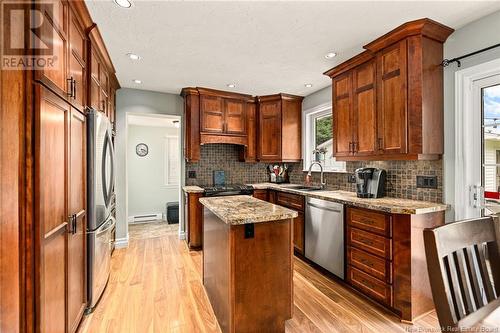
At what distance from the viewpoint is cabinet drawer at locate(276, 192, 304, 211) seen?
3.18 m

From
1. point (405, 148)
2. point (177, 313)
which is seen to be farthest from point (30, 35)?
point (405, 148)

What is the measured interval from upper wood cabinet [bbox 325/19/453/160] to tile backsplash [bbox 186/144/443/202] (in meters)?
0.28

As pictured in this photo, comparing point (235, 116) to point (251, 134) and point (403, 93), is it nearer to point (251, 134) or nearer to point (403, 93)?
point (251, 134)

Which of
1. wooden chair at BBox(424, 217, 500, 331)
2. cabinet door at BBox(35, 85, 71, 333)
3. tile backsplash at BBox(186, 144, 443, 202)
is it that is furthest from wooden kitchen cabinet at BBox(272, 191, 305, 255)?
cabinet door at BBox(35, 85, 71, 333)

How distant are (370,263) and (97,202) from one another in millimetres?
2464

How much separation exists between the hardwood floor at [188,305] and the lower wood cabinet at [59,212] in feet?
1.10

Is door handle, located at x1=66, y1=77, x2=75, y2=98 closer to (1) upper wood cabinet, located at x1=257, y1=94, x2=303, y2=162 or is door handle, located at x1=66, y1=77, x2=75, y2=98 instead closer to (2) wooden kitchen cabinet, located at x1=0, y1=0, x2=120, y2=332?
(2) wooden kitchen cabinet, located at x1=0, y1=0, x2=120, y2=332

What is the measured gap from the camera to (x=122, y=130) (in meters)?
3.72

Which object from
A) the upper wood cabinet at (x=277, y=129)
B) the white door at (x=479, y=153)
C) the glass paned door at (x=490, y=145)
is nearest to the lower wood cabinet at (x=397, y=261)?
the white door at (x=479, y=153)

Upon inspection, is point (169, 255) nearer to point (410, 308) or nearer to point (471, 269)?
point (410, 308)

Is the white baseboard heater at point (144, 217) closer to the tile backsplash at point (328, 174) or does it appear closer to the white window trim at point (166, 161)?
the white window trim at point (166, 161)

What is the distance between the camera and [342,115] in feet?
9.52

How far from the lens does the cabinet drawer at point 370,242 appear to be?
2.03 meters

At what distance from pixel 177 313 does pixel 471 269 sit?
2.02 meters
